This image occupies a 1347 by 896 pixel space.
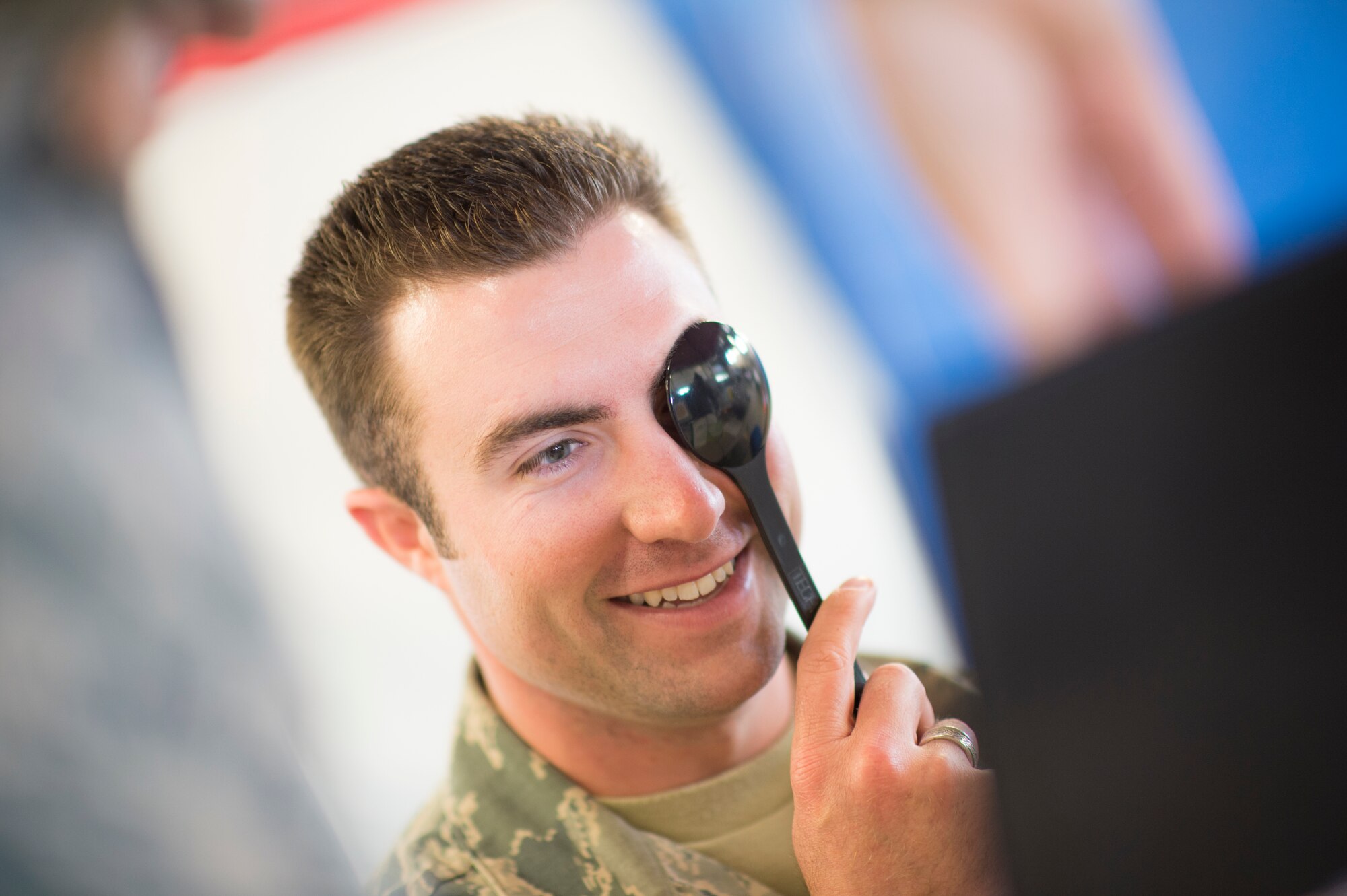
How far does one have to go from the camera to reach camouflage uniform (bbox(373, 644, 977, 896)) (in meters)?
0.81

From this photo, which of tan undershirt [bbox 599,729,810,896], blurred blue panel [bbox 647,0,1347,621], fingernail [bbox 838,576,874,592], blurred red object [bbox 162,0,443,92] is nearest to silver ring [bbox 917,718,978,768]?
fingernail [bbox 838,576,874,592]

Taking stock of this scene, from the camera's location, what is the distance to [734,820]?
0.89 m

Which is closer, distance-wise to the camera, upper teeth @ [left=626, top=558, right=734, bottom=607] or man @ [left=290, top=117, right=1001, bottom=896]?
man @ [left=290, top=117, right=1001, bottom=896]

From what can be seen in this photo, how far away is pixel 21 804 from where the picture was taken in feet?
3.97

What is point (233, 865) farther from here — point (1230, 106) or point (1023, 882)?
point (1230, 106)

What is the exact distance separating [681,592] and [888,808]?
241 mm

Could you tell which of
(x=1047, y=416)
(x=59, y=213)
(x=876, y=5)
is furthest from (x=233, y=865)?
(x=876, y=5)

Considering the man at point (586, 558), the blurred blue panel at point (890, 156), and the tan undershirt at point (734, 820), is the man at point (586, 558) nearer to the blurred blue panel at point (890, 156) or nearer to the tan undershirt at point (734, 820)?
the tan undershirt at point (734, 820)

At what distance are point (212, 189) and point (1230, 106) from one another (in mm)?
1690

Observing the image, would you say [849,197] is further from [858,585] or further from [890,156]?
[858,585]

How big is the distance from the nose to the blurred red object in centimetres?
108

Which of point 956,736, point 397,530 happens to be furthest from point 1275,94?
point 397,530

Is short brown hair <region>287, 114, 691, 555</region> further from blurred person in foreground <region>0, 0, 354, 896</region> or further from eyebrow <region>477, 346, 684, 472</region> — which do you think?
blurred person in foreground <region>0, 0, 354, 896</region>

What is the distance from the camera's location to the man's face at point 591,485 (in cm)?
Result: 76
